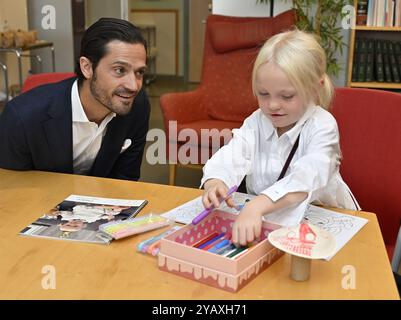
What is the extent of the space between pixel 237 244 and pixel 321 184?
1.09 feet

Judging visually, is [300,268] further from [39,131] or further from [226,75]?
[226,75]

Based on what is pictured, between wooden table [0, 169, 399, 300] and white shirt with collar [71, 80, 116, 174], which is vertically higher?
white shirt with collar [71, 80, 116, 174]

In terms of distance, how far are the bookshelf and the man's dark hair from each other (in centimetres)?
202

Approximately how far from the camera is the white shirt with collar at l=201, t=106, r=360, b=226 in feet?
4.11

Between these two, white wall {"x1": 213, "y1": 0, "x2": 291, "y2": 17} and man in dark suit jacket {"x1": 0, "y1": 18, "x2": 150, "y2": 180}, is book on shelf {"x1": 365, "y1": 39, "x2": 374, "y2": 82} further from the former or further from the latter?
man in dark suit jacket {"x1": 0, "y1": 18, "x2": 150, "y2": 180}

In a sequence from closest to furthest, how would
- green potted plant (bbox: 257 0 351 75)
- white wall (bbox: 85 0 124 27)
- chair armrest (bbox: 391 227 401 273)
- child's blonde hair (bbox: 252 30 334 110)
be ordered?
child's blonde hair (bbox: 252 30 334 110), chair armrest (bbox: 391 227 401 273), green potted plant (bbox: 257 0 351 75), white wall (bbox: 85 0 124 27)

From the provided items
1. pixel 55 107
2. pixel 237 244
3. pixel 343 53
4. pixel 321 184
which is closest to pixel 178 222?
pixel 237 244

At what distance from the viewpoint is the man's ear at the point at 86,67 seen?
1.68 meters

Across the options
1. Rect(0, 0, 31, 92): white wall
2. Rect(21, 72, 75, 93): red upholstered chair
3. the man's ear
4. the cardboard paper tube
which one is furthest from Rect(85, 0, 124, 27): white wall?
the cardboard paper tube

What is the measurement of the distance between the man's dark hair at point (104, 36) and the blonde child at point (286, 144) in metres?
0.46

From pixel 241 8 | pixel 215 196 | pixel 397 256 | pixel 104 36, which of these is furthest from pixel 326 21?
pixel 215 196

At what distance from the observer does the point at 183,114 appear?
132 inches

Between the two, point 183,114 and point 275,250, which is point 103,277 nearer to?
point 275,250

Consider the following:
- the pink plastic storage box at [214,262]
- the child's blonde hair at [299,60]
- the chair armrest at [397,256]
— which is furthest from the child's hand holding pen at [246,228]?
the chair armrest at [397,256]
